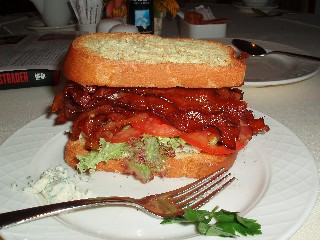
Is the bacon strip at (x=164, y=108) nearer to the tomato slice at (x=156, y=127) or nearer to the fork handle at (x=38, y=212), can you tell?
the tomato slice at (x=156, y=127)

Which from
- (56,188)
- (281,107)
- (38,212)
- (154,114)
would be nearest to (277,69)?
(281,107)

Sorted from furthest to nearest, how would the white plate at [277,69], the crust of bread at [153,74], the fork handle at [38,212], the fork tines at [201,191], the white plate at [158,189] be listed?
the white plate at [277,69] < the crust of bread at [153,74] < the fork tines at [201,191] < the white plate at [158,189] < the fork handle at [38,212]

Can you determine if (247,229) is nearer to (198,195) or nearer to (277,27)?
(198,195)

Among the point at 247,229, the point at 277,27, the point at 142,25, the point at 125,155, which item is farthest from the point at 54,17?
the point at 247,229

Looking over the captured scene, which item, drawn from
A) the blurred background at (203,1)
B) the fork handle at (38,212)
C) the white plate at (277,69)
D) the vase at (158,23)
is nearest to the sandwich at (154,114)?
the fork handle at (38,212)

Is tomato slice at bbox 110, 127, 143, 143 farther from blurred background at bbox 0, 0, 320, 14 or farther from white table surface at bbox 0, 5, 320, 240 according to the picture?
blurred background at bbox 0, 0, 320, 14

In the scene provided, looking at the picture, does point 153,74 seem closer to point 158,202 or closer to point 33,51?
point 158,202
